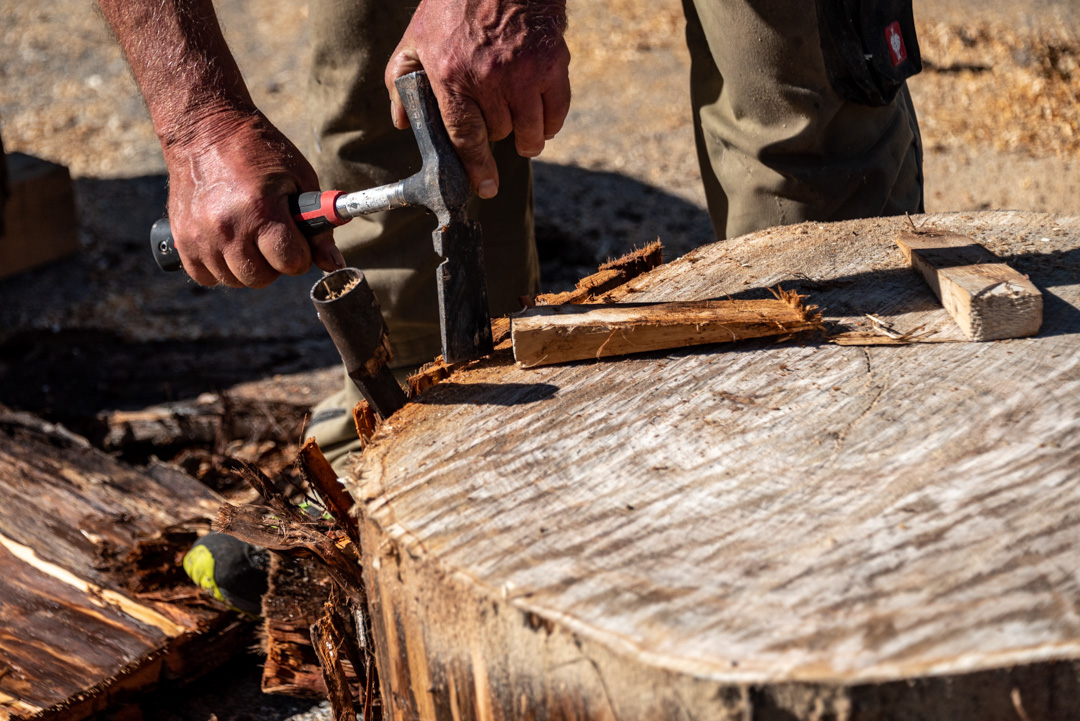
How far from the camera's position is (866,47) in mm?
2105

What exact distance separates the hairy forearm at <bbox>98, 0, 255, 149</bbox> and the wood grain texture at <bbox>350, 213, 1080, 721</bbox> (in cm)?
71

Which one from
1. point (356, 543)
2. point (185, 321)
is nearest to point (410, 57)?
point (356, 543)

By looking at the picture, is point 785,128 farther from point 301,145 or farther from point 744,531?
point 301,145

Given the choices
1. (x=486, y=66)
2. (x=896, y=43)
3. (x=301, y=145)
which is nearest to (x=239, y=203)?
(x=486, y=66)

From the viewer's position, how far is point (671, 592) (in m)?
1.02

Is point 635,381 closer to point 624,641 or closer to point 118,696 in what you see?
point 624,641

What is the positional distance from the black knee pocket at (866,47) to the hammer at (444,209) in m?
1.07

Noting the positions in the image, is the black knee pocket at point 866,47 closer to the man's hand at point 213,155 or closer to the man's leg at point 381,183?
the man's leg at point 381,183

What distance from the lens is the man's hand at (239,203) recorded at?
5.29ft

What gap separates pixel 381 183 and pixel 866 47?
124cm

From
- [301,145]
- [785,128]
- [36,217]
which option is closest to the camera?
[785,128]

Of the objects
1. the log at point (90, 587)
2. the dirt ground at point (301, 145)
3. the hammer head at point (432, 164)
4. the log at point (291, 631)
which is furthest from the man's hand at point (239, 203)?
the dirt ground at point (301, 145)

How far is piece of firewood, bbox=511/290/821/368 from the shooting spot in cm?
149

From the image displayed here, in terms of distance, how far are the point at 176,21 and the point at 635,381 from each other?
1082 mm
